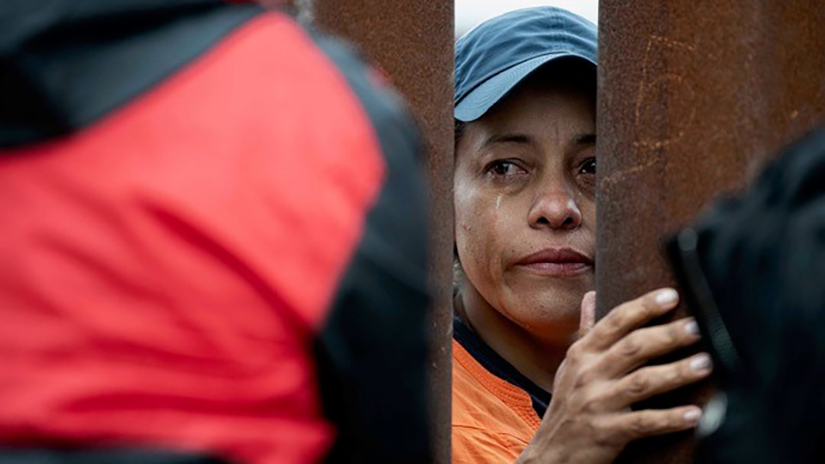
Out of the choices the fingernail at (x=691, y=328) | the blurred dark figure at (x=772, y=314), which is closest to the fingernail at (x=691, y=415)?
the fingernail at (x=691, y=328)

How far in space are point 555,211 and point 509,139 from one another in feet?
0.69

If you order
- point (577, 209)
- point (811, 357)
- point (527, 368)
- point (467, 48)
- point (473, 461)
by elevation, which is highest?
point (467, 48)

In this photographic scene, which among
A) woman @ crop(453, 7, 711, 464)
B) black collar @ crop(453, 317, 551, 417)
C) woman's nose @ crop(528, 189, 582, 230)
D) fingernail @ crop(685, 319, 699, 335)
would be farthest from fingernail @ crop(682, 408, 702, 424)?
black collar @ crop(453, 317, 551, 417)

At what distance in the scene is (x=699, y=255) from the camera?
1.50 meters

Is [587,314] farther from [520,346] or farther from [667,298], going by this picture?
[520,346]

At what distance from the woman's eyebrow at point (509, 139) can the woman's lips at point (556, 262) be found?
0.83 feet

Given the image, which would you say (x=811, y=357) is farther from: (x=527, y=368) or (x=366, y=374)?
(x=527, y=368)

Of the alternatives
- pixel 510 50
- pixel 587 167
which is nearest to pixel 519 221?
pixel 587 167

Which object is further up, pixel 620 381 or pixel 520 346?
pixel 520 346

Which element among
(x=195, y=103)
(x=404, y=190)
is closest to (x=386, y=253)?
(x=404, y=190)

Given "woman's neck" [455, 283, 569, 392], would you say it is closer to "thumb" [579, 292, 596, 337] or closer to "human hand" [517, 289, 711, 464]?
"thumb" [579, 292, 596, 337]

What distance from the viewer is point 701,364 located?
2.37 meters

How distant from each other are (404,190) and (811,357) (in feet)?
1.28

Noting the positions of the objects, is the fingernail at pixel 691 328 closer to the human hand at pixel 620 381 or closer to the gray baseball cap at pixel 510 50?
the human hand at pixel 620 381
